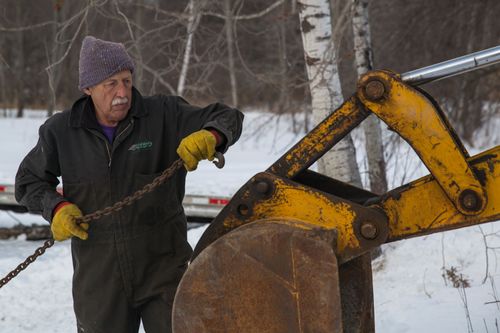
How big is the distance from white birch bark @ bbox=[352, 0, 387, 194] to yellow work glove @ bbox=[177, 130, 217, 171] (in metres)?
3.78

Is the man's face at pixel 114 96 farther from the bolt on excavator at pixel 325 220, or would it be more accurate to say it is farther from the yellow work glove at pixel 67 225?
the bolt on excavator at pixel 325 220

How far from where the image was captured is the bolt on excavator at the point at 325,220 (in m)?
2.93

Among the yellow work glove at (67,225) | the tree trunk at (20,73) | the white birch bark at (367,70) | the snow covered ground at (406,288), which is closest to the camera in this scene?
the yellow work glove at (67,225)

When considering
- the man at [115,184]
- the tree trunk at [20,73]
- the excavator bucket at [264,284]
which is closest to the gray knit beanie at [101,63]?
the man at [115,184]

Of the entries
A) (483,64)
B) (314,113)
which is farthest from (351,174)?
(483,64)

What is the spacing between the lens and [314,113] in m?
6.31

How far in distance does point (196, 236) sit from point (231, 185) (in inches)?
100

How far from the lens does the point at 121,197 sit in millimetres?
3729

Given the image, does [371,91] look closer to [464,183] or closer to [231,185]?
[464,183]

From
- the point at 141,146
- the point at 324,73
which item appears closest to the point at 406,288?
the point at 324,73

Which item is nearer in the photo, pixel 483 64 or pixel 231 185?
pixel 483 64

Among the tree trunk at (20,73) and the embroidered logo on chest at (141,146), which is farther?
the tree trunk at (20,73)

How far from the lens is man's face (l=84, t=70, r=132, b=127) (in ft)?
12.1

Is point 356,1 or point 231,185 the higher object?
point 356,1
